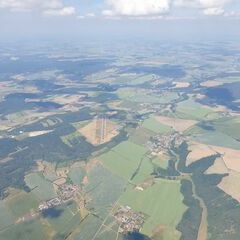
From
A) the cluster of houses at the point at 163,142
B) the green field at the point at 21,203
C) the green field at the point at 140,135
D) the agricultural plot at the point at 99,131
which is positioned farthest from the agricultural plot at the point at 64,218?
the green field at the point at 140,135

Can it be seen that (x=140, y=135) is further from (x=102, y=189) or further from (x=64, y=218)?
(x=64, y=218)

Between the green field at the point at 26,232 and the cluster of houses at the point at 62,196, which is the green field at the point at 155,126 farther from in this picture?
the green field at the point at 26,232

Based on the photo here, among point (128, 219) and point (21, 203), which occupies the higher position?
point (128, 219)

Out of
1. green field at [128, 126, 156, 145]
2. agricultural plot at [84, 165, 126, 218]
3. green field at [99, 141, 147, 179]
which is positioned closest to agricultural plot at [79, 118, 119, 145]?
green field at [128, 126, 156, 145]

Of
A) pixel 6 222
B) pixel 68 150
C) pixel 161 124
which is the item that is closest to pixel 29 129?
pixel 68 150

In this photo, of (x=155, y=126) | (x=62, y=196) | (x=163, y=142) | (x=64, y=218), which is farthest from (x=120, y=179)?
(x=155, y=126)

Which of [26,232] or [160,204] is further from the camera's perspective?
[160,204]
